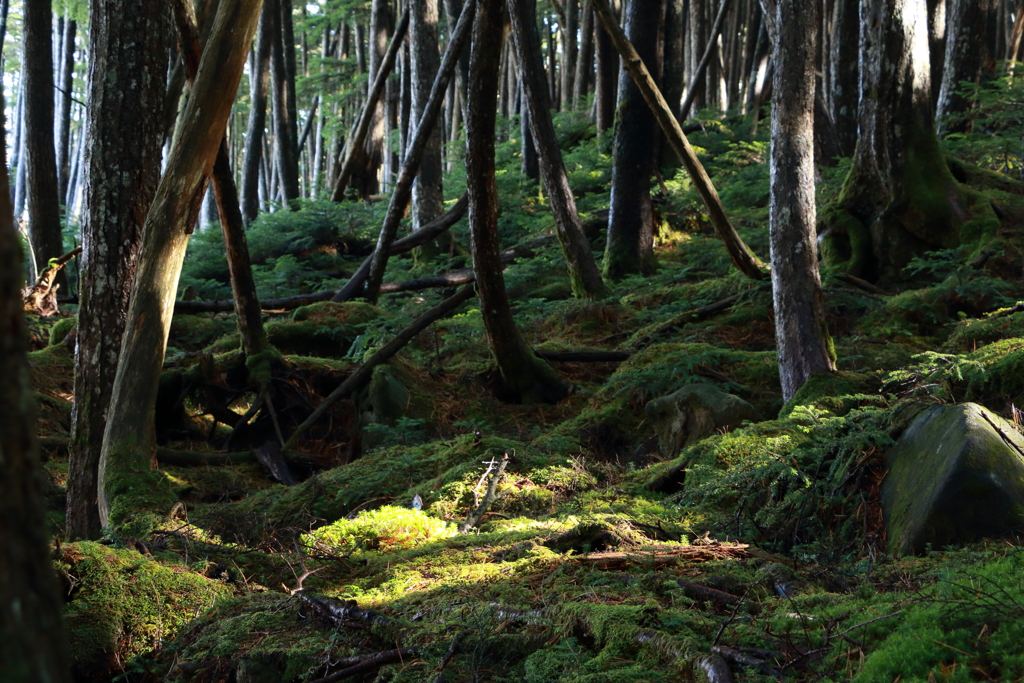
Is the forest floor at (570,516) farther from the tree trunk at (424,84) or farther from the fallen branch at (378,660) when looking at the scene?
the tree trunk at (424,84)

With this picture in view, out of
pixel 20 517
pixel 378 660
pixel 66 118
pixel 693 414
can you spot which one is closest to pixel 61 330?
pixel 693 414

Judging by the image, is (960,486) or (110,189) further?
(110,189)

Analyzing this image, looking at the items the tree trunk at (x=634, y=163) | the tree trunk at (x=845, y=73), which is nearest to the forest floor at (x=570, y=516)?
the tree trunk at (x=634, y=163)

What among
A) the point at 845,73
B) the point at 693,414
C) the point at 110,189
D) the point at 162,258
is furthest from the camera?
the point at 845,73

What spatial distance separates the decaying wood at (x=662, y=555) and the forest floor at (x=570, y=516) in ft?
0.06

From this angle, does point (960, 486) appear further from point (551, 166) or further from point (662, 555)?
point (551, 166)

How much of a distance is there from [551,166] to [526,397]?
3.32 m

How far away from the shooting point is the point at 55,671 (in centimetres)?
83

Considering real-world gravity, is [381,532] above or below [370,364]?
below

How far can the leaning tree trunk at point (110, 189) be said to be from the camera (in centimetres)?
520

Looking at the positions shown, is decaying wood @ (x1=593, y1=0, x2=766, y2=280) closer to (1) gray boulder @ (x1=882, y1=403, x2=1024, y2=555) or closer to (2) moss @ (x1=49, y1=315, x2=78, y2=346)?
(1) gray boulder @ (x1=882, y1=403, x2=1024, y2=555)

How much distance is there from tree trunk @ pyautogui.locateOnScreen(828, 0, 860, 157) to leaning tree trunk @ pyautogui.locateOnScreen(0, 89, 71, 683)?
13498 millimetres

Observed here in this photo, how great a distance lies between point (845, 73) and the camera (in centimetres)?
1236

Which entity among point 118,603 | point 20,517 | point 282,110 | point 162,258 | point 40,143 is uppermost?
point 282,110
